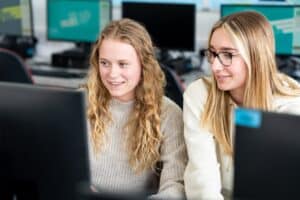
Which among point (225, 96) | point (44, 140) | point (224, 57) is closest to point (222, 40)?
point (224, 57)

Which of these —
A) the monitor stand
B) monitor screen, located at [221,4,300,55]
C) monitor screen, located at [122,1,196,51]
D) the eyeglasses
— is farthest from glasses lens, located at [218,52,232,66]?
the monitor stand

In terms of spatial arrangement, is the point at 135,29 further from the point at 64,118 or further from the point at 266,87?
the point at 64,118

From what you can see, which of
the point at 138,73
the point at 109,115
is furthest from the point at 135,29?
the point at 109,115

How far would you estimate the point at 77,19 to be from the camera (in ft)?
13.6

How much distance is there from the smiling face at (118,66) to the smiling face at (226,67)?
26cm

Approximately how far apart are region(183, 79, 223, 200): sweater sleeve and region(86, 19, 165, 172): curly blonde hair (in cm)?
13

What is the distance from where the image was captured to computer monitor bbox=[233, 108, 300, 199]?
78cm

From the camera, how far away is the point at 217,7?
3.98 meters

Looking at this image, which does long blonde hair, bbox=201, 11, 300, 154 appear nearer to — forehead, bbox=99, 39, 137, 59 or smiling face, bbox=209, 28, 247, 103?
smiling face, bbox=209, 28, 247, 103

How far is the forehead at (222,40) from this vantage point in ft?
4.77

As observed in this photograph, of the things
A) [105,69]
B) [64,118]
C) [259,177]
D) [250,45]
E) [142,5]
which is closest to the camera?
[259,177]

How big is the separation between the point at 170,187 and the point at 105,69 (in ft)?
1.39

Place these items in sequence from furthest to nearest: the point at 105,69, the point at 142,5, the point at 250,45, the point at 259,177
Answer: the point at 142,5, the point at 105,69, the point at 250,45, the point at 259,177

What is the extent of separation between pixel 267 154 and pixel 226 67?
70cm
